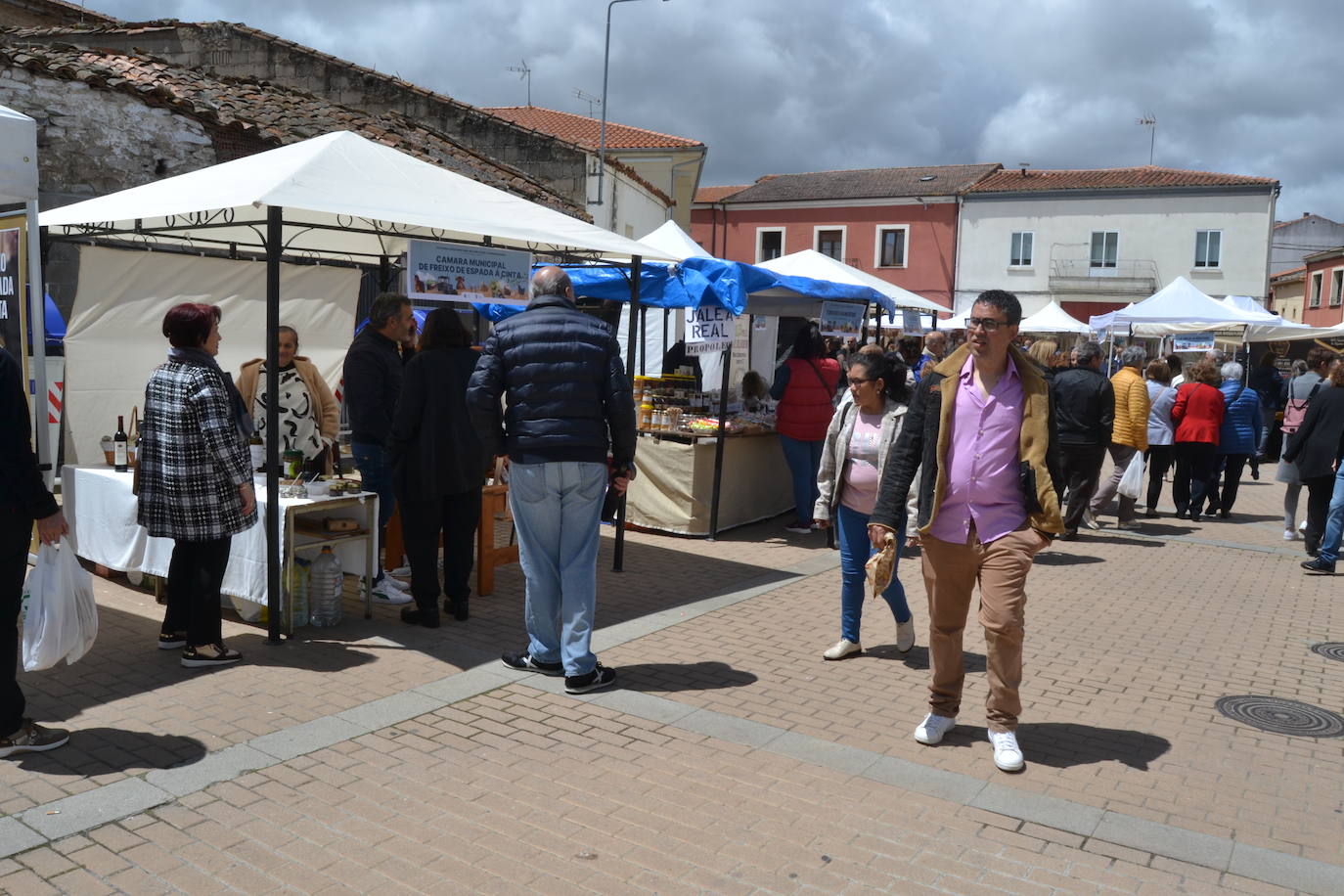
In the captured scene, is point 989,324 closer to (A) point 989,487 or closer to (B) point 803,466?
(A) point 989,487

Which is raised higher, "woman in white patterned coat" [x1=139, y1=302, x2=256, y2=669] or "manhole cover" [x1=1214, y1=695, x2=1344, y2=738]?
"woman in white patterned coat" [x1=139, y1=302, x2=256, y2=669]

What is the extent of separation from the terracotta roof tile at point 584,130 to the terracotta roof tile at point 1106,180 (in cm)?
1779

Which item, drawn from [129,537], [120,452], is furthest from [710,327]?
[129,537]

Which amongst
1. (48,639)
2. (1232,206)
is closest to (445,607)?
(48,639)

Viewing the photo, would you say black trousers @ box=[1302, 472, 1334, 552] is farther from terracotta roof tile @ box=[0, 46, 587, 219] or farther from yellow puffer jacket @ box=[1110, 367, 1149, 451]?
terracotta roof tile @ box=[0, 46, 587, 219]

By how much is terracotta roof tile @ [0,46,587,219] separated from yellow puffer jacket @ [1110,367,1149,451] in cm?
882

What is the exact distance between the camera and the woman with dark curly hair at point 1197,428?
11164 mm

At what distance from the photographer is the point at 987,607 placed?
13.7 ft

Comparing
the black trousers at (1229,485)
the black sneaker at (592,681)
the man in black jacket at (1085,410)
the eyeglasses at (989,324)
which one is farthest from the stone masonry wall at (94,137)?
the black trousers at (1229,485)

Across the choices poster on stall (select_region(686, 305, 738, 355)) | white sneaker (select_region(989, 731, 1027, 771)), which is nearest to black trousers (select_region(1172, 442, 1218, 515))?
poster on stall (select_region(686, 305, 738, 355))

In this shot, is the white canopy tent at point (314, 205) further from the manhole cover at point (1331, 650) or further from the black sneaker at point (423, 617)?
the manhole cover at point (1331, 650)

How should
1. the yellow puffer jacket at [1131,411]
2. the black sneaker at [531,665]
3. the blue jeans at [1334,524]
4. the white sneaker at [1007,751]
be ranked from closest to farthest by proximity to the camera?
the white sneaker at [1007,751] → the black sneaker at [531,665] → the blue jeans at [1334,524] → the yellow puffer jacket at [1131,411]

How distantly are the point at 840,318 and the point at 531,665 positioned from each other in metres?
6.55

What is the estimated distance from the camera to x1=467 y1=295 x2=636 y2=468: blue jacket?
480 cm
